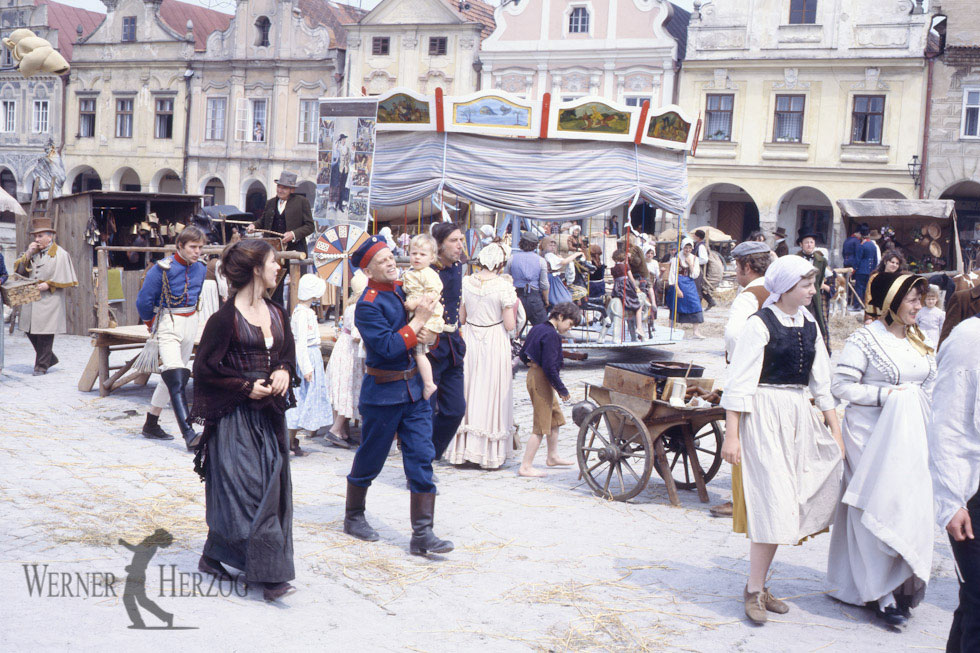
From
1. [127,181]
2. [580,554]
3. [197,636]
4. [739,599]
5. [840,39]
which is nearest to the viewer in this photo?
[197,636]

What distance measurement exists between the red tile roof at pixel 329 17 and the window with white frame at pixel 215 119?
4.48m

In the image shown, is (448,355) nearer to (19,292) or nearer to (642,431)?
(642,431)

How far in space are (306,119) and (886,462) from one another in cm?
3383

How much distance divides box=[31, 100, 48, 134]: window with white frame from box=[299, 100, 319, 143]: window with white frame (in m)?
12.1

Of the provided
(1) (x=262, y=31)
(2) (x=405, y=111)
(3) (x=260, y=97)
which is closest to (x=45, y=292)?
(2) (x=405, y=111)

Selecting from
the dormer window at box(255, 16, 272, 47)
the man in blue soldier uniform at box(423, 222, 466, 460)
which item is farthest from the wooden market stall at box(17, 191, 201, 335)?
the dormer window at box(255, 16, 272, 47)

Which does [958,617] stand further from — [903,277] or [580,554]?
[580,554]

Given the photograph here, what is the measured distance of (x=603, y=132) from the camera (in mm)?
12859

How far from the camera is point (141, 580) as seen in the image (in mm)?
5133

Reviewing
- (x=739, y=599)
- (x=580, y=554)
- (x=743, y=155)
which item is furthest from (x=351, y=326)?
(x=743, y=155)

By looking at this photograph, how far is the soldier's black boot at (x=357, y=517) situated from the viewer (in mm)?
6105

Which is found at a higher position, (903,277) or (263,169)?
(263,169)

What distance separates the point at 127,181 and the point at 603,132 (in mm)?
32998

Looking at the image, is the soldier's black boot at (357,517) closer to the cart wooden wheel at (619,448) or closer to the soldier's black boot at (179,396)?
the cart wooden wheel at (619,448)
